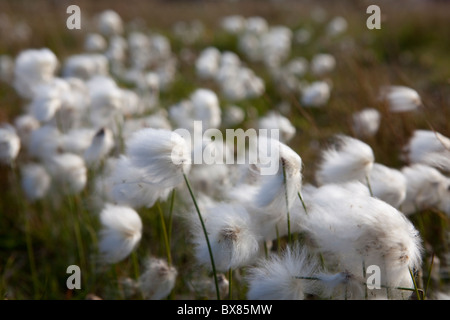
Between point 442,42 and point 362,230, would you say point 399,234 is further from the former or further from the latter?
point 442,42

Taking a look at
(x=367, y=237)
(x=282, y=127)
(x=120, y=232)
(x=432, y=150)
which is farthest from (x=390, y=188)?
(x=120, y=232)

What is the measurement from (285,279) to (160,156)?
1.65 ft

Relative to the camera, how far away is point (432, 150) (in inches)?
65.1

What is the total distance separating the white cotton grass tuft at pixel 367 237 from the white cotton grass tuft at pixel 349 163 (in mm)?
317

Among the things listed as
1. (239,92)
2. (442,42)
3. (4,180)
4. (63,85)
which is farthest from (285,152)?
(442,42)

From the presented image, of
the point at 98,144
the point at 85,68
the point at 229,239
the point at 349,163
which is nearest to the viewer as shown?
the point at 229,239

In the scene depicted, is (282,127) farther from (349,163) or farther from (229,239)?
(229,239)

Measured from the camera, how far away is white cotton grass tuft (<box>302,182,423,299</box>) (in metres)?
1.08

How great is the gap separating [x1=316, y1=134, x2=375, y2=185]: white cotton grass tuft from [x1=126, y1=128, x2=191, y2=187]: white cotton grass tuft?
0.54 meters

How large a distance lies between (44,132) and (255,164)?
1756mm

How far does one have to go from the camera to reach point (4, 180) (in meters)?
3.09

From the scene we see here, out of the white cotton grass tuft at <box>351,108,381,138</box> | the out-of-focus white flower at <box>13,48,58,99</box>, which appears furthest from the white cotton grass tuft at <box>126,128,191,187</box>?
the out-of-focus white flower at <box>13,48,58,99</box>

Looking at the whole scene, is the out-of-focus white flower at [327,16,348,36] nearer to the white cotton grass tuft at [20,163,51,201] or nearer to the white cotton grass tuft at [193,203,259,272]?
the white cotton grass tuft at [20,163,51,201]

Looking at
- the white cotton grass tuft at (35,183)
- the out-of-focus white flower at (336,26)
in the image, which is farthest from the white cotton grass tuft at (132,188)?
the out-of-focus white flower at (336,26)
